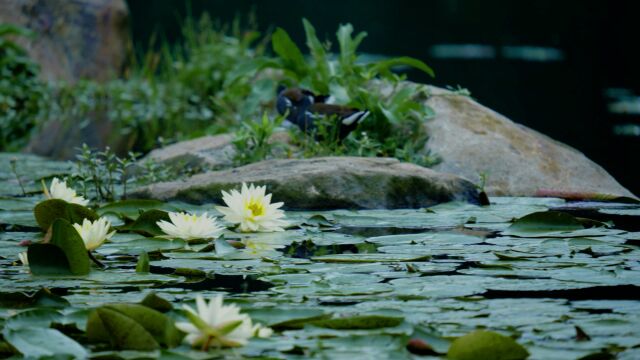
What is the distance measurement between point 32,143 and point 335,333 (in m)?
5.63

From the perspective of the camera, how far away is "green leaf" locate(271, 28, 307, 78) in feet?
18.8

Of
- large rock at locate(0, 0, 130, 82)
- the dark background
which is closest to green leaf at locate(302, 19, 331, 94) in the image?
the dark background

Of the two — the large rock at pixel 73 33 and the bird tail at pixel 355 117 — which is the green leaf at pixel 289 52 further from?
the large rock at pixel 73 33

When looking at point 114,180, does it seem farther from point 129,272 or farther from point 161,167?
point 129,272

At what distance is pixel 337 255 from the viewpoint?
3.17m

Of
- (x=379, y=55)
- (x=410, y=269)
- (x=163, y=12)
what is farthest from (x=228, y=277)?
(x=163, y=12)

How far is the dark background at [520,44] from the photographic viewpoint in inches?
375

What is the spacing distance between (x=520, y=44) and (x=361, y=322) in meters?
15.0

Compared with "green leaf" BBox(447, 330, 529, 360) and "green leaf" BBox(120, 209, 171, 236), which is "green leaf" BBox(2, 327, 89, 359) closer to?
"green leaf" BBox(447, 330, 529, 360)

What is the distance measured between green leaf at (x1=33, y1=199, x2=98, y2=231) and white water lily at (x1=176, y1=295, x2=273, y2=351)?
4.67 ft

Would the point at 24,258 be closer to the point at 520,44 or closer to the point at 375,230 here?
the point at 375,230

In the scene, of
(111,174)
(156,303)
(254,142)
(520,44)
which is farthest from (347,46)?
(520,44)

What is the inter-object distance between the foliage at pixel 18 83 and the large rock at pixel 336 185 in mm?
5424

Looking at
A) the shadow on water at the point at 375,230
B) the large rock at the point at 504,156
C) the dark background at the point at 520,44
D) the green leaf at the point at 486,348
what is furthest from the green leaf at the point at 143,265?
the dark background at the point at 520,44
